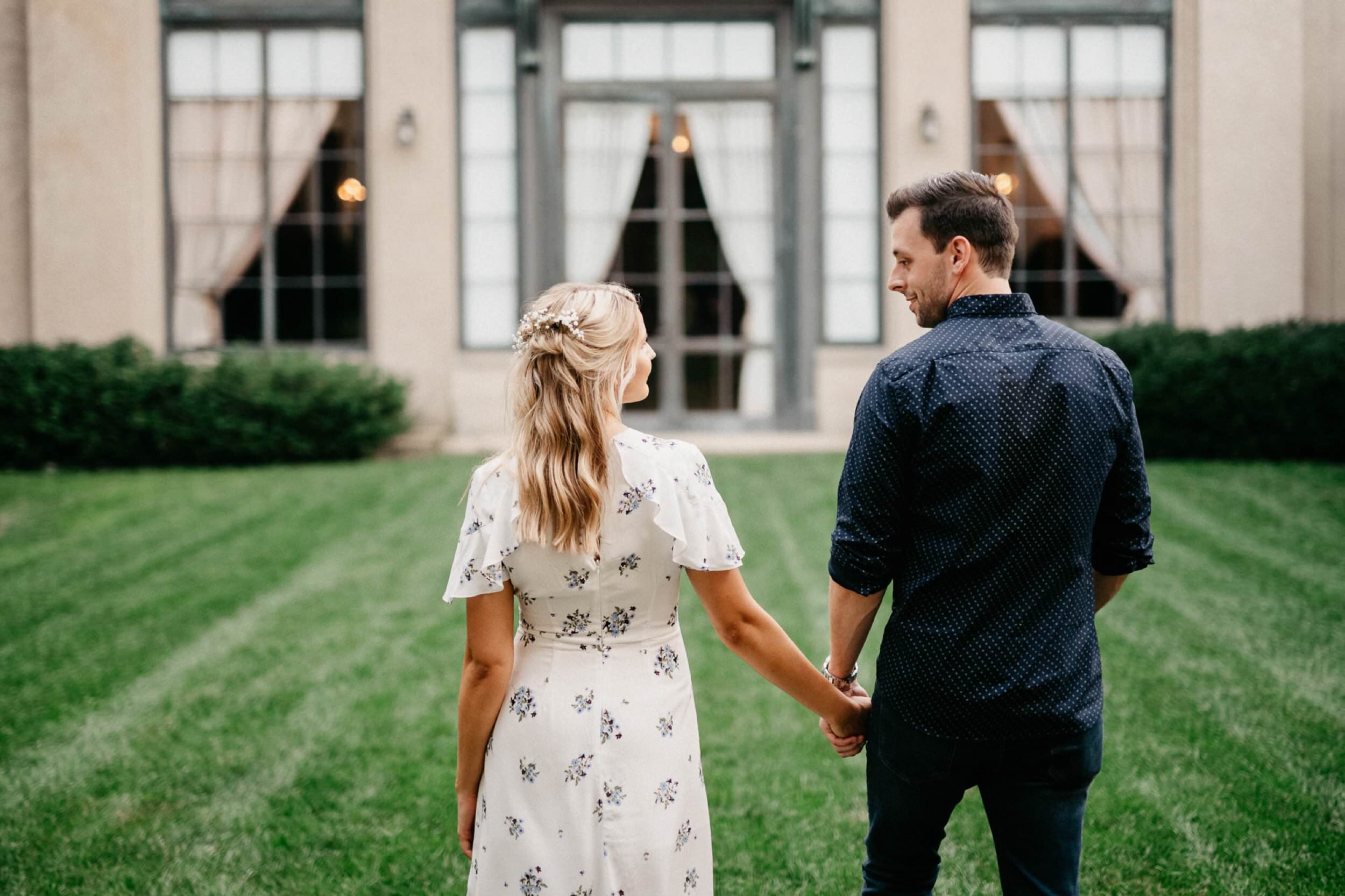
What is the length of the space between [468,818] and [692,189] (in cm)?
927

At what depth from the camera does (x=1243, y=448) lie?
8.45 metres

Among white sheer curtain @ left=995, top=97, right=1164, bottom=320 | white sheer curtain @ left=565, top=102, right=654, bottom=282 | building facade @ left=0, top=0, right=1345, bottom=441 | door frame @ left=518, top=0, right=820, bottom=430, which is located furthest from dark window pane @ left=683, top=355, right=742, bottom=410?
white sheer curtain @ left=995, top=97, right=1164, bottom=320

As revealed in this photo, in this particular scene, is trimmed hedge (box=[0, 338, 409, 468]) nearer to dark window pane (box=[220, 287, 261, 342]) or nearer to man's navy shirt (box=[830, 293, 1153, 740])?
dark window pane (box=[220, 287, 261, 342])

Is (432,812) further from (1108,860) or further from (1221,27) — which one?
(1221,27)

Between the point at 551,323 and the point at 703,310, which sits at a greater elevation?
the point at 703,310

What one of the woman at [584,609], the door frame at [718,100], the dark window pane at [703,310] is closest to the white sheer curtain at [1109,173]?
the door frame at [718,100]

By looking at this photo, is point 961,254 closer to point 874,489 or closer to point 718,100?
point 874,489

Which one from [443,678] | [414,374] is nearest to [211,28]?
[414,374]

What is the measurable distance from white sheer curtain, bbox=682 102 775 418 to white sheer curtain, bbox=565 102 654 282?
0.56m

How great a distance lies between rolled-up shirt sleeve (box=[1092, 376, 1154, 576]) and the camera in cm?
196

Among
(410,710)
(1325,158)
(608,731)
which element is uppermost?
(1325,158)

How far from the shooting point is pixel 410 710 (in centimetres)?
442

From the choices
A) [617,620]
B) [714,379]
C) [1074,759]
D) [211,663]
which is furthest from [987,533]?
[714,379]

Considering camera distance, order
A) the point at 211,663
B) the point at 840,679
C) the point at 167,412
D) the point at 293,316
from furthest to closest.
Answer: the point at 293,316 → the point at 167,412 → the point at 211,663 → the point at 840,679
